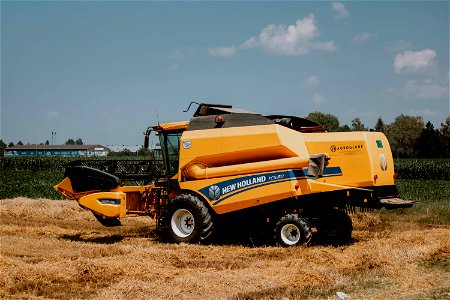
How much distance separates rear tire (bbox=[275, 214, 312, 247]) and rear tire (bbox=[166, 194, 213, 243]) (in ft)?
4.90

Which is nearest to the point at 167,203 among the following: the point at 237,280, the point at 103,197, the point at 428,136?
the point at 103,197

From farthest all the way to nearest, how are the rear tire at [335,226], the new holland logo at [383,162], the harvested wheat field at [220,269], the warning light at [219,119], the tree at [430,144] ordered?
1. the tree at [430,144]
2. the warning light at [219,119]
3. the rear tire at [335,226]
4. the new holland logo at [383,162]
5. the harvested wheat field at [220,269]

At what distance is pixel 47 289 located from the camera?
6.93 meters

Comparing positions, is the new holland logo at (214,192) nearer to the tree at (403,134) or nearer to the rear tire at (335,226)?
the rear tire at (335,226)

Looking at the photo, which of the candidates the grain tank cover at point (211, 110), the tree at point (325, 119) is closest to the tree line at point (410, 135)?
the tree at point (325, 119)

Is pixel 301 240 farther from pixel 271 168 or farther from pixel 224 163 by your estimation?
pixel 224 163

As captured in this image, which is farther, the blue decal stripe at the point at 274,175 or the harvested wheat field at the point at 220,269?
the blue decal stripe at the point at 274,175

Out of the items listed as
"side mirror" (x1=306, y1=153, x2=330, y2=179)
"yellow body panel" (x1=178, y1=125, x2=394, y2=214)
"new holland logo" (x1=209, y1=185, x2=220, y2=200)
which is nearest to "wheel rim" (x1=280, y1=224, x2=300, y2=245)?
"yellow body panel" (x1=178, y1=125, x2=394, y2=214)

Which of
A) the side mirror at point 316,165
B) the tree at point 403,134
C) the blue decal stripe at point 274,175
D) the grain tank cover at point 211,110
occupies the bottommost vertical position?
the blue decal stripe at point 274,175

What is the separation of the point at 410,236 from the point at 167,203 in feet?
17.3

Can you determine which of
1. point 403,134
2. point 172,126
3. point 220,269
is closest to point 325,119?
point 403,134

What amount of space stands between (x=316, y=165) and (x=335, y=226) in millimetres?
1581

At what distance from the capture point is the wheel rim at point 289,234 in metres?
10.5

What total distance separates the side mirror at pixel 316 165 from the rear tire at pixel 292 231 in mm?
904
